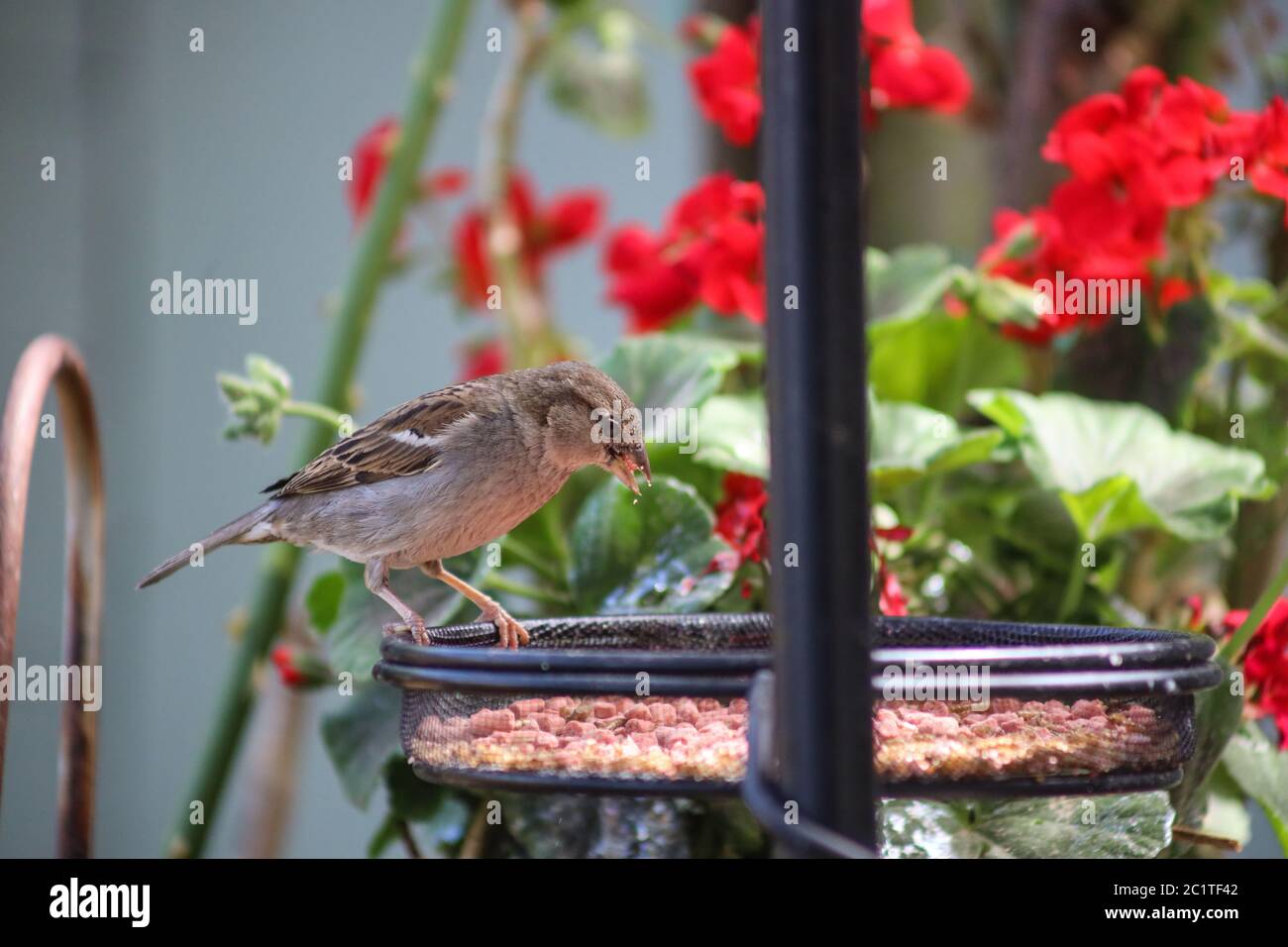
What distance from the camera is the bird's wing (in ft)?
3.50

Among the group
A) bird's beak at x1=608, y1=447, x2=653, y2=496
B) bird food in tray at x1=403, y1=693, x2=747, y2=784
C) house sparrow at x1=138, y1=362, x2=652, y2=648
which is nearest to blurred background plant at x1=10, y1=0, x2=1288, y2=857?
house sparrow at x1=138, y1=362, x2=652, y2=648

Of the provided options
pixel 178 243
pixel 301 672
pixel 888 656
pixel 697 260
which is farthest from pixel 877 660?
pixel 178 243

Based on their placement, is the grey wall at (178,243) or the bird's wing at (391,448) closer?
the bird's wing at (391,448)

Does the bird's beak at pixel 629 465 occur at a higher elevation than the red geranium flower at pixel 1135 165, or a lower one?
lower

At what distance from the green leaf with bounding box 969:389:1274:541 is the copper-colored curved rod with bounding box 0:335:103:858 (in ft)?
2.75

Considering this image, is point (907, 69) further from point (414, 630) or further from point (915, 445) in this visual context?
point (414, 630)

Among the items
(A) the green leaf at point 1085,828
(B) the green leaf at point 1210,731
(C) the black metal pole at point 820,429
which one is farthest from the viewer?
(B) the green leaf at point 1210,731

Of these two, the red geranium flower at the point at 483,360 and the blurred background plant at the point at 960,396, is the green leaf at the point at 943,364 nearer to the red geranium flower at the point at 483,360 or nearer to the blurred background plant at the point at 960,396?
the blurred background plant at the point at 960,396

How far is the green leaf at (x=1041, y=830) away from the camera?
1049 mm

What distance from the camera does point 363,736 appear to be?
1.35 m

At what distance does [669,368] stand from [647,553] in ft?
0.61

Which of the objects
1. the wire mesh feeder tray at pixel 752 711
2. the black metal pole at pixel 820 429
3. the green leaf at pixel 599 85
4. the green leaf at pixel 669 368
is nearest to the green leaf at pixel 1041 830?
the wire mesh feeder tray at pixel 752 711

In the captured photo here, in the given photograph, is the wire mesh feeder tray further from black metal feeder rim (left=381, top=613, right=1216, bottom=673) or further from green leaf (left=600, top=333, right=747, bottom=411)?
green leaf (left=600, top=333, right=747, bottom=411)

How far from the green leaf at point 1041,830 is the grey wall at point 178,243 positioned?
198 centimetres
